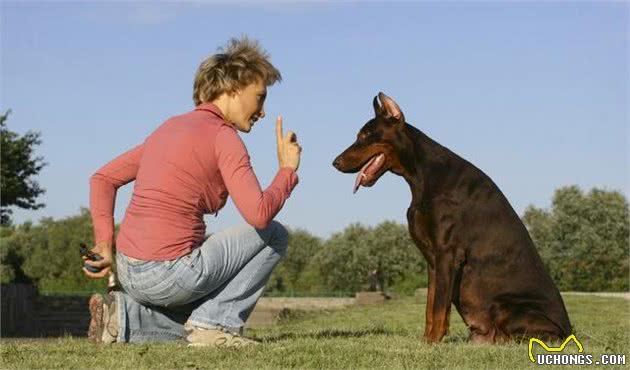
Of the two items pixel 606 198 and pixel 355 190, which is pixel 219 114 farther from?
pixel 606 198

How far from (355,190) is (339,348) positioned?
1642 mm

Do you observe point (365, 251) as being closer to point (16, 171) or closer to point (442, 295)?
point (16, 171)

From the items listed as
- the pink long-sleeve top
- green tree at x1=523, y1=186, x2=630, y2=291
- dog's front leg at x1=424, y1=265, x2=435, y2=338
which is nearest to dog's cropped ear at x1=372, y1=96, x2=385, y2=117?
dog's front leg at x1=424, y1=265, x2=435, y2=338

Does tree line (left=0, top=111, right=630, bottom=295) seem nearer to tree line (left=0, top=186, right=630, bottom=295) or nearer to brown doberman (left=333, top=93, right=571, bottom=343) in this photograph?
tree line (left=0, top=186, right=630, bottom=295)

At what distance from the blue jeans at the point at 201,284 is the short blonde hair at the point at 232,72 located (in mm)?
907

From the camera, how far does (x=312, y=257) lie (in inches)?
2928

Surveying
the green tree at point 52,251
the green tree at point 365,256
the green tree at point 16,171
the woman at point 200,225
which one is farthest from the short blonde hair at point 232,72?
the green tree at point 365,256

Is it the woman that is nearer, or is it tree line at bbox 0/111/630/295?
the woman

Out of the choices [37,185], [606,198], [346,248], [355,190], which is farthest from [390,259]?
[355,190]

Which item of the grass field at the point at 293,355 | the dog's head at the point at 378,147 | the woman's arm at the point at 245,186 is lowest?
the grass field at the point at 293,355

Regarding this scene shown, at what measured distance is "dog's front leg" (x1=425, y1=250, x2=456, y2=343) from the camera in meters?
6.95

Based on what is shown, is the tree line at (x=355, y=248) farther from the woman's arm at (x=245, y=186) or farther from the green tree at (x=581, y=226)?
the woman's arm at (x=245, y=186)

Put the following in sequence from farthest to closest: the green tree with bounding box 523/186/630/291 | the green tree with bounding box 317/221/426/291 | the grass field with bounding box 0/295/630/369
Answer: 1. the green tree with bounding box 317/221/426/291
2. the green tree with bounding box 523/186/630/291
3. the grass field with bounding box 0/295/630/369

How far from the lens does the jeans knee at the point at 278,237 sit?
22.0ft
